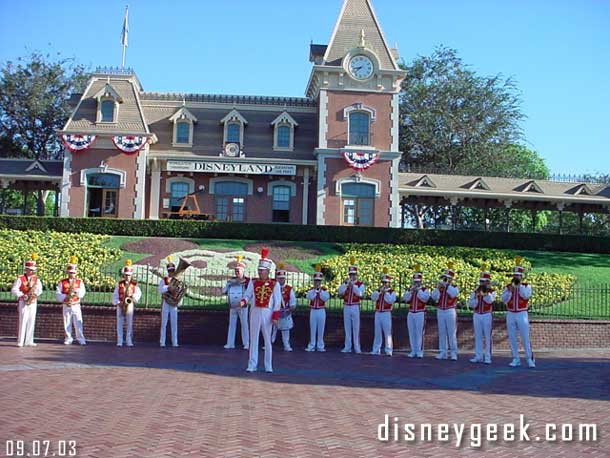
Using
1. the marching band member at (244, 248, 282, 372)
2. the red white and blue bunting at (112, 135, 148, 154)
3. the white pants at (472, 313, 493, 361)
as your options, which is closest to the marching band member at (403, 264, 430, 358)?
the white pants at (472, 313, 493, 361)

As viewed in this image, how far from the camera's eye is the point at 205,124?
3634 cm

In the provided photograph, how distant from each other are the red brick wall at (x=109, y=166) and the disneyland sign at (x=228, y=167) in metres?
2.12

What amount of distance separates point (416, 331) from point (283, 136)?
21.8 m

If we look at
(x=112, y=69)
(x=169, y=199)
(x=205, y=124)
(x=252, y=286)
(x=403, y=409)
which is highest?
(x=112, y=69)

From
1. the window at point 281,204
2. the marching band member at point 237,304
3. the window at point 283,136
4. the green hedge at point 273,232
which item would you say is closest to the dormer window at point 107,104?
the green hedge at point 273,232

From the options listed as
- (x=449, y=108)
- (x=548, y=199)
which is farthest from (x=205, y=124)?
(x=449, y=108)

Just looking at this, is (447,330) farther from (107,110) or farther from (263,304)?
(107,110)

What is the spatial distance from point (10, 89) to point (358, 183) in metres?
30.3

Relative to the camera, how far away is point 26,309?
51.0 feet

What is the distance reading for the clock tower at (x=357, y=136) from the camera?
33812 millimetres

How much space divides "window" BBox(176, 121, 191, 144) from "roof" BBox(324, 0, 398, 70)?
8572 millimetres

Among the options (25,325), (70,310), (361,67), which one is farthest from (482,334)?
(361,67)

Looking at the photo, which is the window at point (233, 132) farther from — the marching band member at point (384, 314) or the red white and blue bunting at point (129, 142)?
the marching band member at point (384, 314)

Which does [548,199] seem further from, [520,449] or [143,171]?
[520,449]
